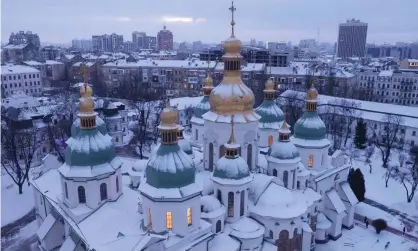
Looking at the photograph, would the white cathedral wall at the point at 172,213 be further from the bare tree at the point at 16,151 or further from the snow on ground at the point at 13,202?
the bare tree at the point at 16,151

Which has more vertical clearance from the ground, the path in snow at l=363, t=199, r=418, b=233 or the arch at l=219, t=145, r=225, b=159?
the arch at l=219, t=145, r=225, b=159

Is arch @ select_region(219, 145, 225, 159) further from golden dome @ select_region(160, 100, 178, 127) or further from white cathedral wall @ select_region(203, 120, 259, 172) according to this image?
golden dome @ select_region(160, 100, 178, 127)

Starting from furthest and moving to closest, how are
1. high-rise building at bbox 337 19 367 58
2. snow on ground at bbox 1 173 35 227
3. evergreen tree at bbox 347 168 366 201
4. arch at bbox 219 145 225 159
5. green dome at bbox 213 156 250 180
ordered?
high-rise building at bbox 337 19 367 58, evergreen tree at bbox 347 168 366 201, snow on ground at bbox 1 173 35 227, arch at bbox 219 145 225 159, green dome at bbox 213 156 250 180

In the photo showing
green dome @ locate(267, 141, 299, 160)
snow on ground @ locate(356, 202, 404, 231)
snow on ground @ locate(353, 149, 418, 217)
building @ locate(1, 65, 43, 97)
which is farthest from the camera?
building @ locate(1, 65, 43, 97)

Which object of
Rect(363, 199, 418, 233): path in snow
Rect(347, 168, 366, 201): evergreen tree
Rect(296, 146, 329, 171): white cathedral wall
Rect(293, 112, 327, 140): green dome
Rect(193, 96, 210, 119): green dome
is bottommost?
Rect(363, 199, 418, 233): path in snow

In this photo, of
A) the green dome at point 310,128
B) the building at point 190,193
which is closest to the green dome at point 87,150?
the building at point 190,193

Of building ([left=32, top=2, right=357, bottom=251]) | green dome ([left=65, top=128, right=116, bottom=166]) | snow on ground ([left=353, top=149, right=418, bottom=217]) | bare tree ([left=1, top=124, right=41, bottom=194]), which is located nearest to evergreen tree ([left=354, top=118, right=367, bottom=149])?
snow on ground ([left=353, top=149, right=418, bottom=217])
